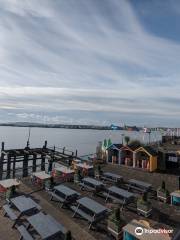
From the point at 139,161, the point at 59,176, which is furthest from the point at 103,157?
the point at 59,176

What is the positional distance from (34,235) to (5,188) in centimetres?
614

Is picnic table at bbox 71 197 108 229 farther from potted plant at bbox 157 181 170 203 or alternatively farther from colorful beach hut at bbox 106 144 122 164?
colorful beach hut at bbox 106 144 122 164

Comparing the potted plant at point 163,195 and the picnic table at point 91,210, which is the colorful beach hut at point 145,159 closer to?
the potted plant at point 163,195

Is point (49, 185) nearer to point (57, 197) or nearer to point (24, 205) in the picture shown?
point (57, 197)

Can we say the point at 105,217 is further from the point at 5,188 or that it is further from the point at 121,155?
the point at 121,155

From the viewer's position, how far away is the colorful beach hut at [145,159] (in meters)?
24.1

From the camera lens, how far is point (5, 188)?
651 inches

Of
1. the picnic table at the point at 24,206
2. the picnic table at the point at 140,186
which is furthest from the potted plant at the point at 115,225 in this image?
the picnic table at the point at 140,186

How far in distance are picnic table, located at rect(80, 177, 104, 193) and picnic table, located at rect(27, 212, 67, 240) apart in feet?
19.3

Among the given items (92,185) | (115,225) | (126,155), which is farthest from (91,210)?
(126,155)

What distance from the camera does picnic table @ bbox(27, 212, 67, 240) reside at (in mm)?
9941

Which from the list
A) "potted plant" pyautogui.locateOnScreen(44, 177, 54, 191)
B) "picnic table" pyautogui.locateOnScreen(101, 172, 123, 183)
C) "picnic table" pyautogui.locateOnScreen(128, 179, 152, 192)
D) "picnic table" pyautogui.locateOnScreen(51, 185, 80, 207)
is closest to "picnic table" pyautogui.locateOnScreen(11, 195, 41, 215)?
"picnic table" pyautogui.locateOnScreen(51, 185, 80, 207)

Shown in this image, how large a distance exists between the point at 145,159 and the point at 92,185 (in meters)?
8.96

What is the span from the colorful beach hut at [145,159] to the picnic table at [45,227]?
15.0m
